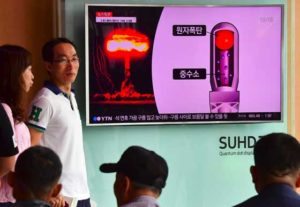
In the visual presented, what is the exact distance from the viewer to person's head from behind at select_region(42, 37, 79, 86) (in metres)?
3.20

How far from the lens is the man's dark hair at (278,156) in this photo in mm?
2012

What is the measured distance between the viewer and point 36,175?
2004mm

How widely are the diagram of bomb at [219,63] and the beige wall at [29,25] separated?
54 cm

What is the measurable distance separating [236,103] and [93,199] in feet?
3.75

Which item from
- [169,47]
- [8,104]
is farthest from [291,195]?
[169,47]

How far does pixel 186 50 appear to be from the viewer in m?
4.14

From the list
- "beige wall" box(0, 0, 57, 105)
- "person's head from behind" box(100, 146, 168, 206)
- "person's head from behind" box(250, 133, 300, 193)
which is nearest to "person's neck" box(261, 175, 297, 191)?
"person's head from behind" box(250, 133, 300, 193)

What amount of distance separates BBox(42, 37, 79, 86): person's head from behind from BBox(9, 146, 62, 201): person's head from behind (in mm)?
1156

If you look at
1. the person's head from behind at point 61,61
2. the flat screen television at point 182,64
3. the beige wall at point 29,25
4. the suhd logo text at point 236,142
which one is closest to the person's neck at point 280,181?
the person's head from behind at point 61,61
